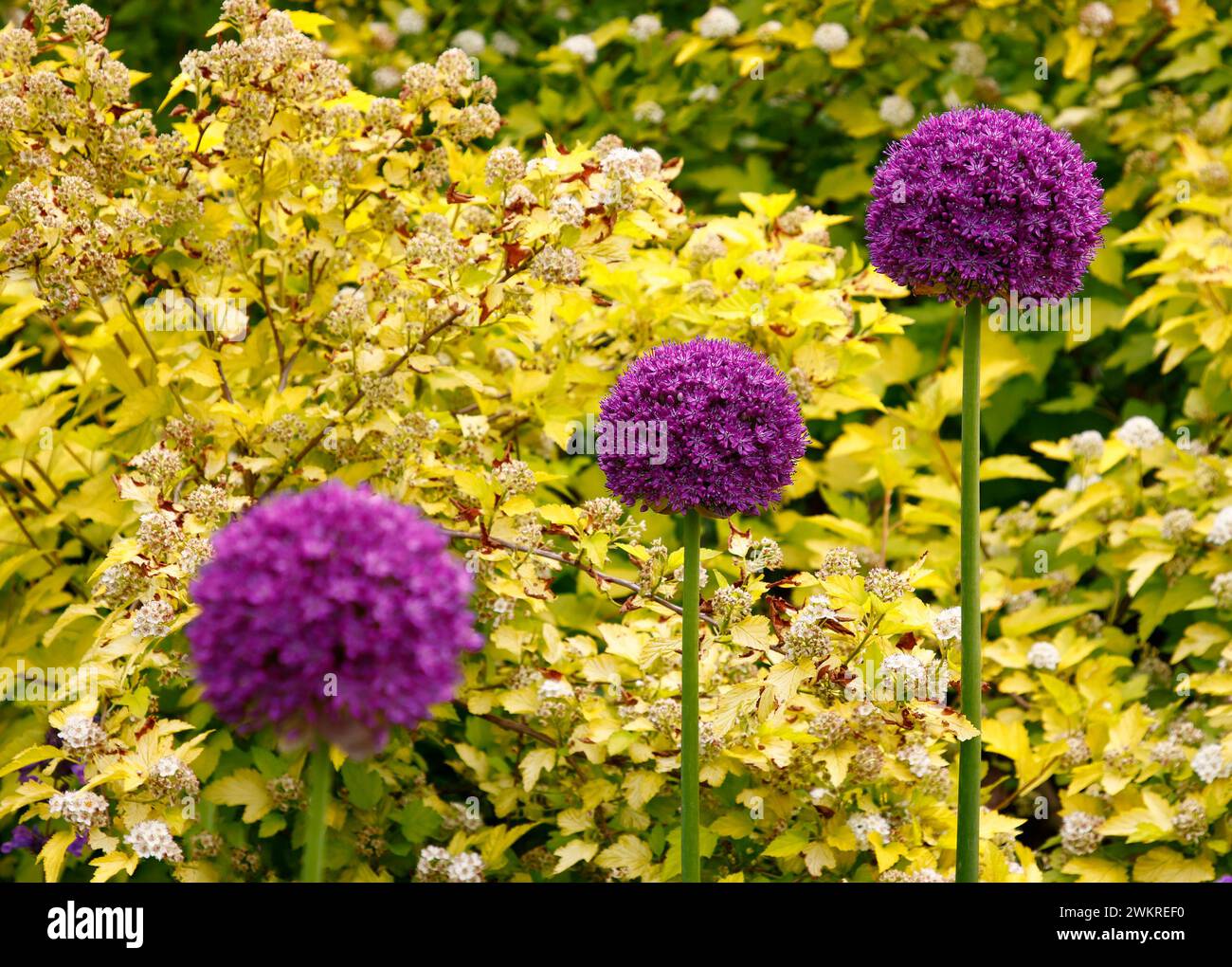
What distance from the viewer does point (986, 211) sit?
2305 millimetres

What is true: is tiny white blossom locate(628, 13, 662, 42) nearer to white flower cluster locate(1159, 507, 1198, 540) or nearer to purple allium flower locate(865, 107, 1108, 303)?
white flower cluster locate(1159, 507, 1198, 540)

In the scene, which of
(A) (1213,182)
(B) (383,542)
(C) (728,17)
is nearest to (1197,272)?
(A) (1213,182)

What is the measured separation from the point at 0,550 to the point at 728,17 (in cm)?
271

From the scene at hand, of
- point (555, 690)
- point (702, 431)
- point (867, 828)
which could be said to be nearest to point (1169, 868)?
point (867, 828)

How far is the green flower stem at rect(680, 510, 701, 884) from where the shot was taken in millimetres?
2229

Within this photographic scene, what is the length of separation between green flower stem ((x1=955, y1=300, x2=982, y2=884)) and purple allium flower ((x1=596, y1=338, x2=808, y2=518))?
0.29 m

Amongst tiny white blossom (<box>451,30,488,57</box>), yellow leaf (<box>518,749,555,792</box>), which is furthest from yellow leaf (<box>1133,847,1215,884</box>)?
tiny white blossom (<box>451,30,488,57</box>)

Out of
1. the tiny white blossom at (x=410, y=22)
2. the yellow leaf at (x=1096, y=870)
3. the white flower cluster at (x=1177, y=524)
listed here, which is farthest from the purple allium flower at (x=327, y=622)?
the tiny white blossom at (x=410, y=22)

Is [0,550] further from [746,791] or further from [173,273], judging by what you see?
[746,791]

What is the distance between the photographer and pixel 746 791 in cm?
283

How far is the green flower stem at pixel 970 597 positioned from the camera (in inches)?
92.1

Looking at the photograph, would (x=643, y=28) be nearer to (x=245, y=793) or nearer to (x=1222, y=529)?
(x=1222, y=529)

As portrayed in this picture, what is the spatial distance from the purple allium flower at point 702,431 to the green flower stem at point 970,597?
0.29 m

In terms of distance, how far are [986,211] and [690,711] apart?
3.11 feet
